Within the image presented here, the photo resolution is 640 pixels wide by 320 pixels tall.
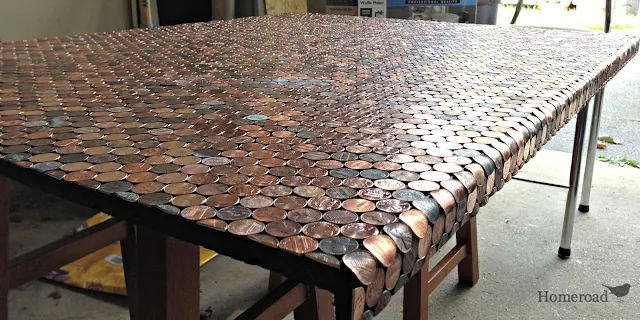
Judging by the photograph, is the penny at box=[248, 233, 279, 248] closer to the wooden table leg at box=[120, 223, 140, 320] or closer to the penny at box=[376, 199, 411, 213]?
the penny at box=[376, 199, 411, 213]

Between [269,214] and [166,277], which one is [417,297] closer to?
[166,277]

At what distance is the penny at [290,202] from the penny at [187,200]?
0.20 ft

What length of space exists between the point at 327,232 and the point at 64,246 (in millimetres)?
825

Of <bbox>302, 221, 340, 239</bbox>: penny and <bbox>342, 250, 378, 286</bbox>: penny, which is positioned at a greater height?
<bbox>302, 221, 340, 239</bbox>: penny

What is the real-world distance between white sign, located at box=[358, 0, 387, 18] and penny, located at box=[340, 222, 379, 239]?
3131 millimetres

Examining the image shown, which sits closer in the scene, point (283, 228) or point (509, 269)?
point (283, 228)

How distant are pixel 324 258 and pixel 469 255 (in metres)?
1.34

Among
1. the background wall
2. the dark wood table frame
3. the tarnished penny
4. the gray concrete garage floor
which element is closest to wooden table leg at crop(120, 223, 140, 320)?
the dark wood table frame

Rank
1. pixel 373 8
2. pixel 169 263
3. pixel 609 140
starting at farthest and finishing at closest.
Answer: pixel 373 8, pixel 609 140, pixel 169 263

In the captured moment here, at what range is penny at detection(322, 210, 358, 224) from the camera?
427 mm

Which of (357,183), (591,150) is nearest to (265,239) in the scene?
(357,183)

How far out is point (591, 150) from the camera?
1.97 metres

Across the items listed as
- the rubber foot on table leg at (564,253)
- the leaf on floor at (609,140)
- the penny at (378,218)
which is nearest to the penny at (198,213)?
the penny at (378,218)

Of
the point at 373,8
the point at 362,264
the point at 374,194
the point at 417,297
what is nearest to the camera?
the point at 362,264
